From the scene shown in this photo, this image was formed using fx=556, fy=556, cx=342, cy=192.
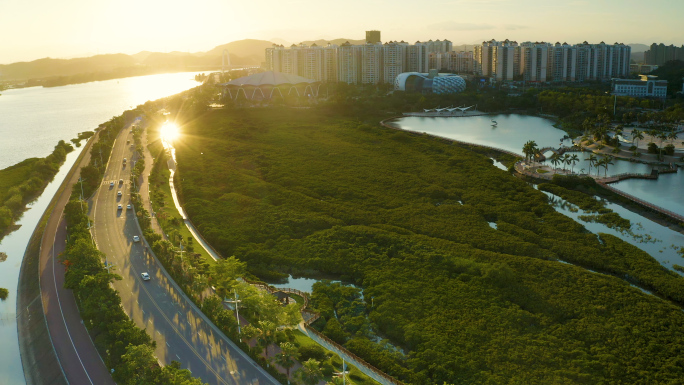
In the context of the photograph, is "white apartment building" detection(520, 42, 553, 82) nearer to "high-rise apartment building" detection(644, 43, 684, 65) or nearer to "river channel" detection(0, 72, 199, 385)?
"high-rise apartment building" detection(644, 43, 684, 65)

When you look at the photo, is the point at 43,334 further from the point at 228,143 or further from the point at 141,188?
the point at 228,143

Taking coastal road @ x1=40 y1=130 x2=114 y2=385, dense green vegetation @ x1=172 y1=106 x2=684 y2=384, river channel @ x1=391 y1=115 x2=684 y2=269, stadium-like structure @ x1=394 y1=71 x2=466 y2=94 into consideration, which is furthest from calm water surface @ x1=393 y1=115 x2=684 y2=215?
coastal road @ x1=40 y1=130 x2=114 y2=385

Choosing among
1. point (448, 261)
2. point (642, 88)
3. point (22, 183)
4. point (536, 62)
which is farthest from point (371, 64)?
point (448, 261)

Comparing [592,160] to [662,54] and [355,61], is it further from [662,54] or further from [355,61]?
[662,54]

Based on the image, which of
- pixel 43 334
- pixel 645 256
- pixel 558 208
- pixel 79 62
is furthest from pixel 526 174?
pixel 79 62

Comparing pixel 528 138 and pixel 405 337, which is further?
pixel 528 138
